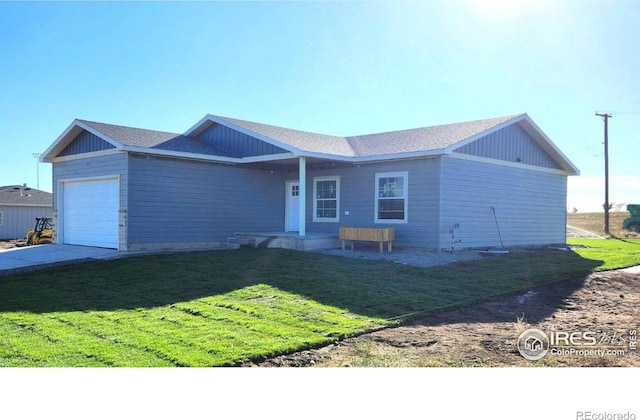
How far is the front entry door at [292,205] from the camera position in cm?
1819

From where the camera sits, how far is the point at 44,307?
24.9 feet

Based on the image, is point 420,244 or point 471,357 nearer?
point 471,357

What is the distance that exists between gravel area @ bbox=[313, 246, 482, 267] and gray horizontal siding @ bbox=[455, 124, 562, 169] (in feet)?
9.99

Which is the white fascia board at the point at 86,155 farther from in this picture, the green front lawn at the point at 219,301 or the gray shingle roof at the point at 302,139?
the gray shingle roof at the point at 302,139

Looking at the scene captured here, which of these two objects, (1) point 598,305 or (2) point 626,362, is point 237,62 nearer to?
(1) point 598,305

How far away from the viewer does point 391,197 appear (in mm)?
15359

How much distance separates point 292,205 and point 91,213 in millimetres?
6402

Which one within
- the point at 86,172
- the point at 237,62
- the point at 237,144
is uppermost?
the point at 237,62

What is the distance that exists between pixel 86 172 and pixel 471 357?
1375 cm

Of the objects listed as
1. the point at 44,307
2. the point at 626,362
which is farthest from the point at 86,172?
the point at 626,362

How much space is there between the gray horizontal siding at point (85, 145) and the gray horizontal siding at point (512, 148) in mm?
10092

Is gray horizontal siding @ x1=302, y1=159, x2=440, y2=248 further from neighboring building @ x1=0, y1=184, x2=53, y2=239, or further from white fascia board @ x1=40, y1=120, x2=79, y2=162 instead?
neighboring building @ x1=0, y1=184, x2=53, y2=239

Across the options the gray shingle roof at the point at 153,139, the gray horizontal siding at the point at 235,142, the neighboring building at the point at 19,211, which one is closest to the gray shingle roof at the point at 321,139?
the gray shingle roof at the point at 153,139

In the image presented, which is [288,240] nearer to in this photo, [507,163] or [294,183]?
[294,183]
